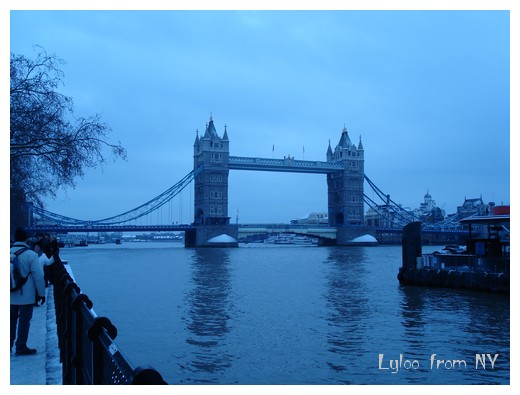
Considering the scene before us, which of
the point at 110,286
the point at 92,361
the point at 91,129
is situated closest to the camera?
the point at 92,361

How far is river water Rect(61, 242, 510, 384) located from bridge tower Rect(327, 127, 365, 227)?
57116 mm

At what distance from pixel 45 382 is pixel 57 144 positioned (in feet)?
28.0

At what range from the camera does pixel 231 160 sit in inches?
2776

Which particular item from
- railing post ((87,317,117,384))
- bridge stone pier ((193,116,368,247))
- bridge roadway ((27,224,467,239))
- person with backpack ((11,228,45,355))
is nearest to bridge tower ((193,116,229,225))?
bridge stone pier ((193,116,368,247))

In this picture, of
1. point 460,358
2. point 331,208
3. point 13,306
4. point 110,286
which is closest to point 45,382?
point 13,306

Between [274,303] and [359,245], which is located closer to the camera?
[274,303]

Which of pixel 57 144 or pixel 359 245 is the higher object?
pixel 57 144

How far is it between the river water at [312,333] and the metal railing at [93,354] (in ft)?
9.67

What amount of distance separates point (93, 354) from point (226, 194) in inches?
2602

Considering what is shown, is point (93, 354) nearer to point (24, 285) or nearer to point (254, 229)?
point (24, 285)

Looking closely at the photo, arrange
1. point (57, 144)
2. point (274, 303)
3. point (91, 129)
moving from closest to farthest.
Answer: point (57, 144)
point (91, 129)
point (274, 303)

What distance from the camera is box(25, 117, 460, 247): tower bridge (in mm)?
63250

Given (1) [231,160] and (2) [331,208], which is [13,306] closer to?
(1) [231,160]

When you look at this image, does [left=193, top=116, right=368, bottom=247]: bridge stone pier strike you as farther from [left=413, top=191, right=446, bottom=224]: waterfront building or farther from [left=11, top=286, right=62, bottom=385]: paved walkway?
[left=11, top=286, right=62, bottom=385]: paved walkway
